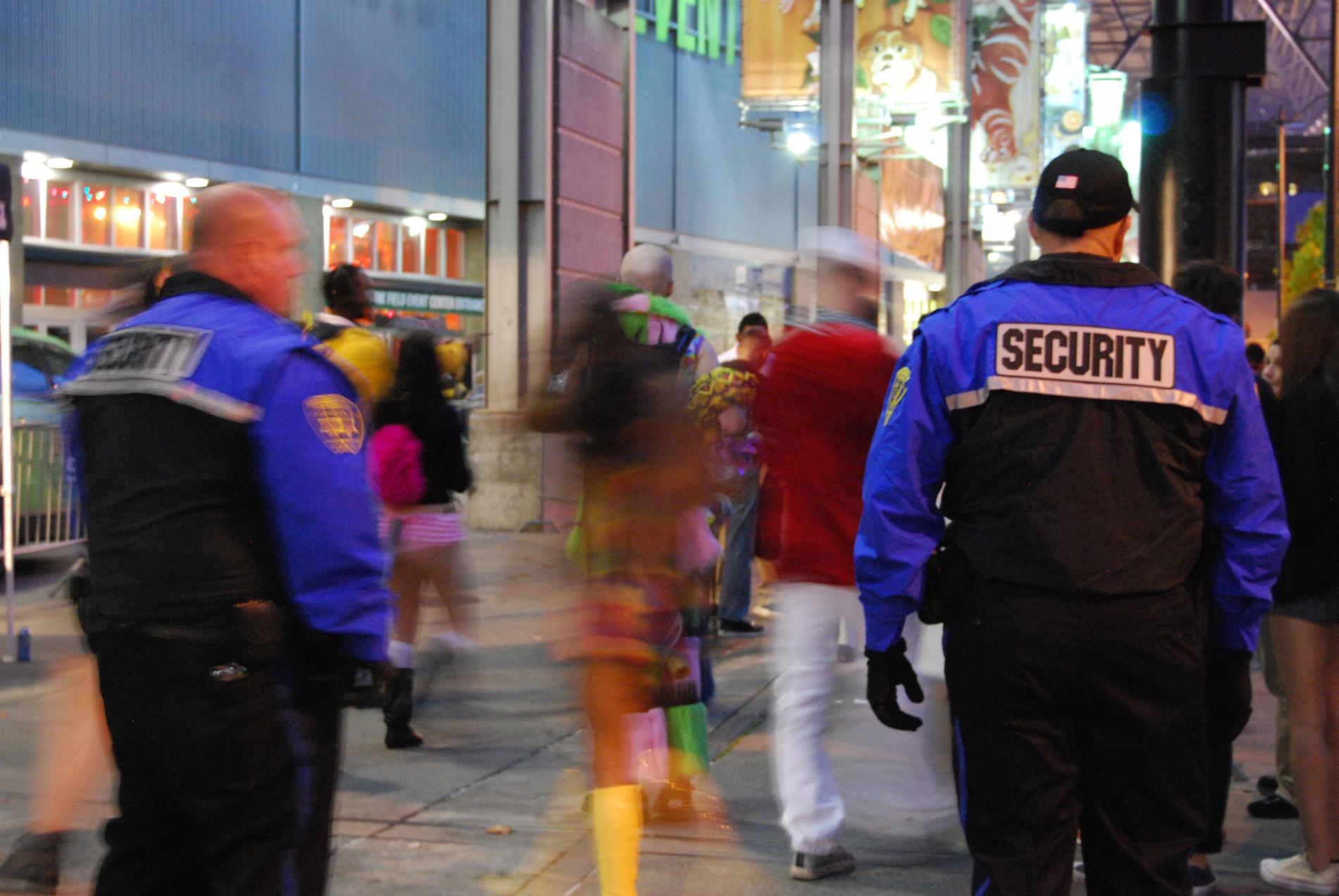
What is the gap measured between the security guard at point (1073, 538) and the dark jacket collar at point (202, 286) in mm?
1409

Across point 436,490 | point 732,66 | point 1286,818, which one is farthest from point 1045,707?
point 732,66

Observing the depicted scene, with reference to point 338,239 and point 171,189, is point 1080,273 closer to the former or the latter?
point 171,189

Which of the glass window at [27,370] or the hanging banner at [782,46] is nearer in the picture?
the glass window at [27,370]

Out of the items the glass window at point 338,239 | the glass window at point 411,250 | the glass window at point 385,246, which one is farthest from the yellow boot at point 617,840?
the glass window at point 411,250

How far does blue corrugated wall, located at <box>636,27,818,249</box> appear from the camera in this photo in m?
40.3

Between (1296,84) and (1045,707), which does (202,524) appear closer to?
(1045,707)

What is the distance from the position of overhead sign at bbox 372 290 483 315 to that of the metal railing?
64.3 ft

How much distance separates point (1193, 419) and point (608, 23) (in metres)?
12.2

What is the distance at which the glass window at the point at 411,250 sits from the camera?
1304 inches

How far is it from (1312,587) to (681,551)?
2.00m

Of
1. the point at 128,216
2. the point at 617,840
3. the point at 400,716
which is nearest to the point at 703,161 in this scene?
the point at 128,216

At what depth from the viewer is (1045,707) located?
10.2ft

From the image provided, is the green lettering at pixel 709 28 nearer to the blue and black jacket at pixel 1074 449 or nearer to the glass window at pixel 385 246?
the glass window at pixel 385 246

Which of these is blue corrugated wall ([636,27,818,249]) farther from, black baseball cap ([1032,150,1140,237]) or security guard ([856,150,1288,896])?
security guard ([856,150,1288,896])
